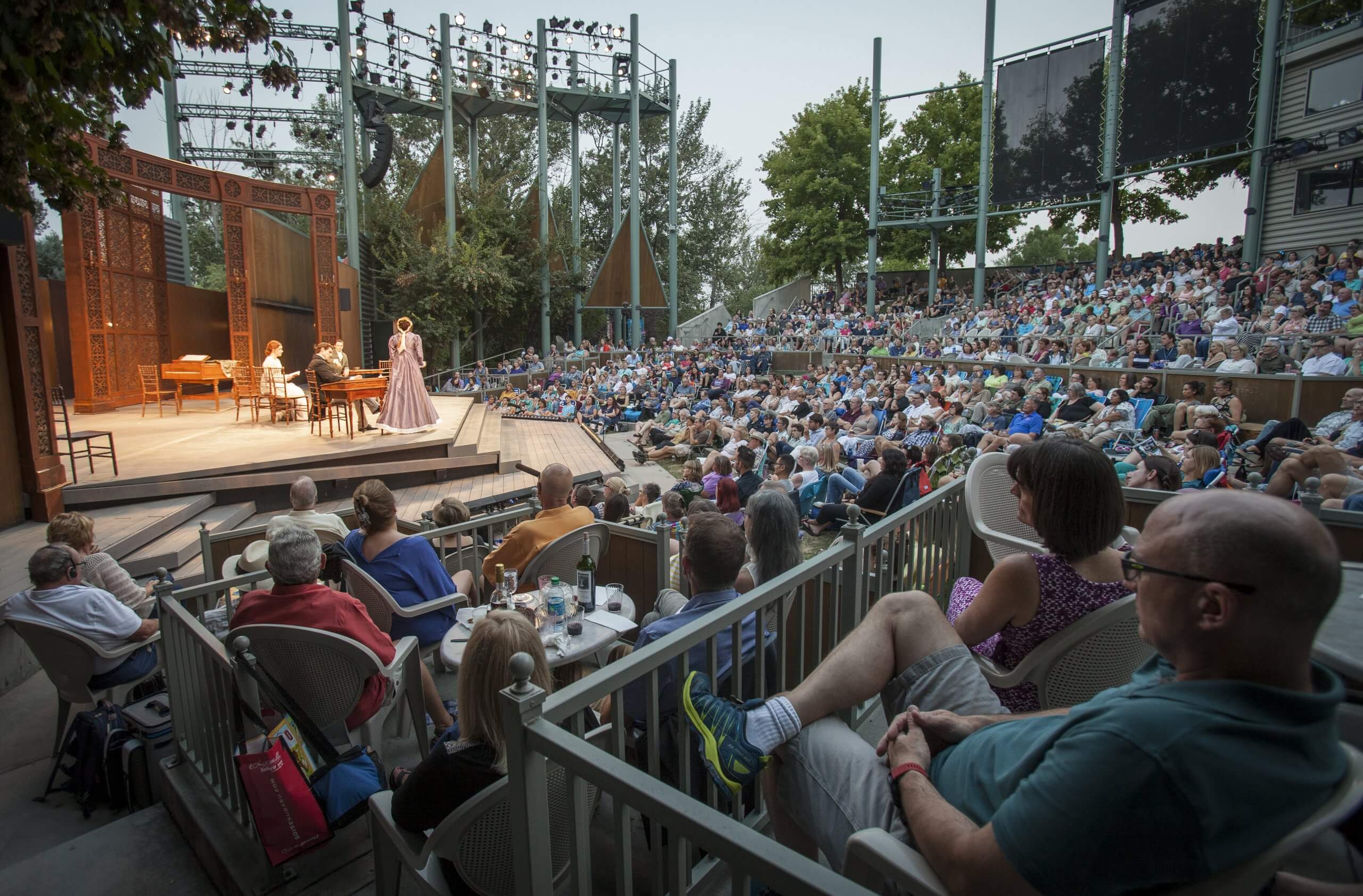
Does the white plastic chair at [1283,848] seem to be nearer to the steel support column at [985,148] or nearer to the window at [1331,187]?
the window at [1331,187]

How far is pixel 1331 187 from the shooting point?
13812mm

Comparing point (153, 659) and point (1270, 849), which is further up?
point (1270, 849)

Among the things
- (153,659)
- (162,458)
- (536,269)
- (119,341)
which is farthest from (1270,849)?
(536,269)

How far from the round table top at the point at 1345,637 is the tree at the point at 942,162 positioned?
26.0 m

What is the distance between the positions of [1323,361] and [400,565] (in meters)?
9.72

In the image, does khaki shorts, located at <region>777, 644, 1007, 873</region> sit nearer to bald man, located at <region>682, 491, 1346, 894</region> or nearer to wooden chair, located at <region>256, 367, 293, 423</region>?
bald man, located at <region>682, 491, 1346, 894</region>

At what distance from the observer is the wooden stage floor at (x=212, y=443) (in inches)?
274

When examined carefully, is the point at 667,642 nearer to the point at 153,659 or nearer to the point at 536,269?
the point at 153,659

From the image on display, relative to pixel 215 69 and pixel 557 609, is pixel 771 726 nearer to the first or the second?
pixel 557 609

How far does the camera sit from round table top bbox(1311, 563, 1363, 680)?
4.80 ft

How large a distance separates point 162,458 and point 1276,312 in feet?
46.3

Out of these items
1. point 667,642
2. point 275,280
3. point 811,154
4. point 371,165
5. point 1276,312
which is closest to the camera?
point 667,642

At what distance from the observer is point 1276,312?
32.0ft

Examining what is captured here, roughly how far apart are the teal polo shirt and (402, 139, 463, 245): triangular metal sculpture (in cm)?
2312
